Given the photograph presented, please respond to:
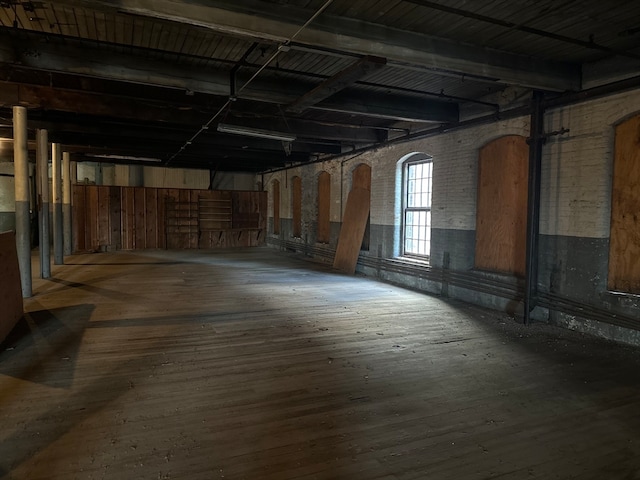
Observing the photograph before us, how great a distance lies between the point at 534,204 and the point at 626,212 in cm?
98

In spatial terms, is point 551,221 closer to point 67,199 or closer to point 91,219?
point 67,199

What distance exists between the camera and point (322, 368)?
3654 millimetres

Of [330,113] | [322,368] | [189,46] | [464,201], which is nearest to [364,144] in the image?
[330,113]

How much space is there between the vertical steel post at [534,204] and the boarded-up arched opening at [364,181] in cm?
430

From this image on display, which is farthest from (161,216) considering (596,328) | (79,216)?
(596,328)

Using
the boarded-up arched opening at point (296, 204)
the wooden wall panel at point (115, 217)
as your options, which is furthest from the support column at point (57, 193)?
the boarded-up arched opening at point (296, 204)

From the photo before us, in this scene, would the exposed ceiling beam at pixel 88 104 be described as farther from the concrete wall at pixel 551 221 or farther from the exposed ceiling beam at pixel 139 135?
the concrete wall at pixel 551 221

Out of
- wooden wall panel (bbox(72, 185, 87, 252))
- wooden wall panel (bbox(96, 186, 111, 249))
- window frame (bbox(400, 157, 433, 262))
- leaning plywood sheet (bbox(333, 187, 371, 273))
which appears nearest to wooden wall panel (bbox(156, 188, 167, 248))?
wooden wall panel (bbox(96, 186, 111, 249))

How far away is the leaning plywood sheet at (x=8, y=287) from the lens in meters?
4.36

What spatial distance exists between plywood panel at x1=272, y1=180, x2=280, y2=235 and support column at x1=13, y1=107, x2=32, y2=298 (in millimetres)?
9048

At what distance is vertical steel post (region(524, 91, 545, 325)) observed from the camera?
17.2 ft

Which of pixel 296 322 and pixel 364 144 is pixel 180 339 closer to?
pixel 296 322

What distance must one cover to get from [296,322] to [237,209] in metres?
10.9

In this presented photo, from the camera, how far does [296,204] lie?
13.6 m
